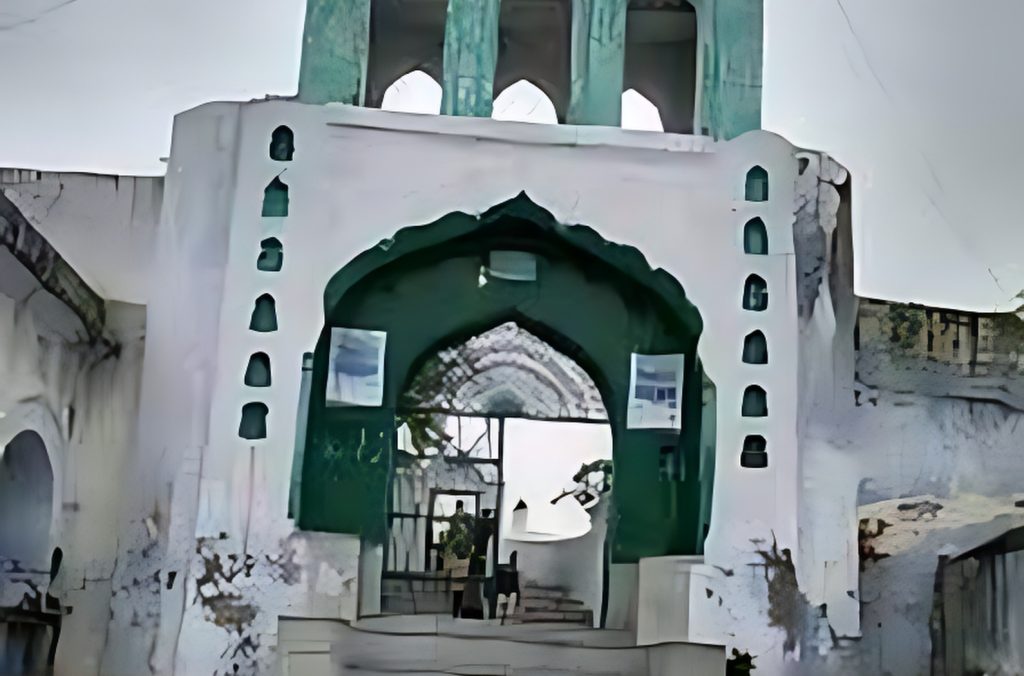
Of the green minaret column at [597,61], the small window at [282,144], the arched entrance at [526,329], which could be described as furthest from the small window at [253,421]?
the green minaret column at [597,61]

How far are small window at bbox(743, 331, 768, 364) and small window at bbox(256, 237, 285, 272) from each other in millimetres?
1541

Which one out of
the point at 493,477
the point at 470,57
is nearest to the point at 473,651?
the point at 493,477

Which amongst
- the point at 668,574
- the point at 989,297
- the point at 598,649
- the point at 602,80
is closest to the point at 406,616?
the point at 598,649

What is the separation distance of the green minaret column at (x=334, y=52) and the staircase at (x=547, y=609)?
5.84 ft

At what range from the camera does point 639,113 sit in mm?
4355

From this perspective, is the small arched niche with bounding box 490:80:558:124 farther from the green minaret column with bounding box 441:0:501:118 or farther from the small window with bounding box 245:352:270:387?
the small window with bounding box 245:352:270:387

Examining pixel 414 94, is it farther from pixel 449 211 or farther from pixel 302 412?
pixel 302 412

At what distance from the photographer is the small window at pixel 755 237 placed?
3836 millimetres

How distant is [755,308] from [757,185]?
1.37ft

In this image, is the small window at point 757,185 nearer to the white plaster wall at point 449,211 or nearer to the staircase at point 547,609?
the white plaster wall at point 449,211

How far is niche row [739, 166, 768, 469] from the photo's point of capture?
3.73 metres

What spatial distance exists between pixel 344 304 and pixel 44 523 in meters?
1.15

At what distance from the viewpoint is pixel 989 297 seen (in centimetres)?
391

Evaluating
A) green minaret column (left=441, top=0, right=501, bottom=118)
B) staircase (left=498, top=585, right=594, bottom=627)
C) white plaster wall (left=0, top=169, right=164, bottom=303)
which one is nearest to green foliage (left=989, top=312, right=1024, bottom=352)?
staircase (left=498, top=585, right=594, bottom=627)
